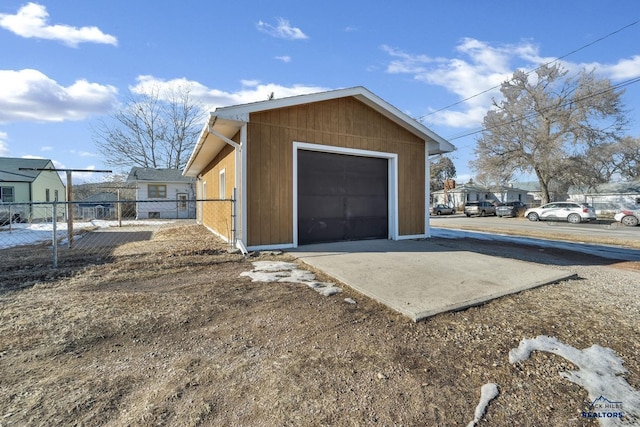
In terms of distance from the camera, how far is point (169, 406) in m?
1.77

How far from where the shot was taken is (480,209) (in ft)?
96.3

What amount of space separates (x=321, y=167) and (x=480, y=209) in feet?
86.5

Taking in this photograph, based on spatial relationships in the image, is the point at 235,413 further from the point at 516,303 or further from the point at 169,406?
the point at 516,303

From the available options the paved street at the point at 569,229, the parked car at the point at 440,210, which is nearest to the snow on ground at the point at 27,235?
the paved street at the point at 569,229

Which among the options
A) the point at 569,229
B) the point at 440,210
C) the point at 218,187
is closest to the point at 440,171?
the point at 440,210

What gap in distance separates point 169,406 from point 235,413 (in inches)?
15.2

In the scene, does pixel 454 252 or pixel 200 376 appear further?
pixel 454 252

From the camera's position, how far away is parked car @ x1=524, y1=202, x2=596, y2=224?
20.2m

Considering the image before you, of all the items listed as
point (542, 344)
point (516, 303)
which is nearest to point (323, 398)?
point (542, 344)

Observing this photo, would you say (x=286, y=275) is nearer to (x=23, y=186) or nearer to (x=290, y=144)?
(x=290, y=144)

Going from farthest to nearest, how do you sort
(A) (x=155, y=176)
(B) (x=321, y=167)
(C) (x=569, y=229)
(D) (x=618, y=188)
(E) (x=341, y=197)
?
(D) (x=618, y=188), (A) (x=155, y=176), (C) (x=569, y=229), (E) (x=341, y=197), (B) (x=321, y=167)

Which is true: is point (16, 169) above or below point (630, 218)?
above

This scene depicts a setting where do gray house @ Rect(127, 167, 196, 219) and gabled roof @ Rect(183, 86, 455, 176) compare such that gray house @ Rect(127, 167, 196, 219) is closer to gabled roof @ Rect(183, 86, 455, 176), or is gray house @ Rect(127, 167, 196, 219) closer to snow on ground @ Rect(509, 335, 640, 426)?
gabled roof @ Rect(183, 86, 455, 176)

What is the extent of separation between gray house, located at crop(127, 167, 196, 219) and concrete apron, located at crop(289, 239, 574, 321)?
18.0 m
